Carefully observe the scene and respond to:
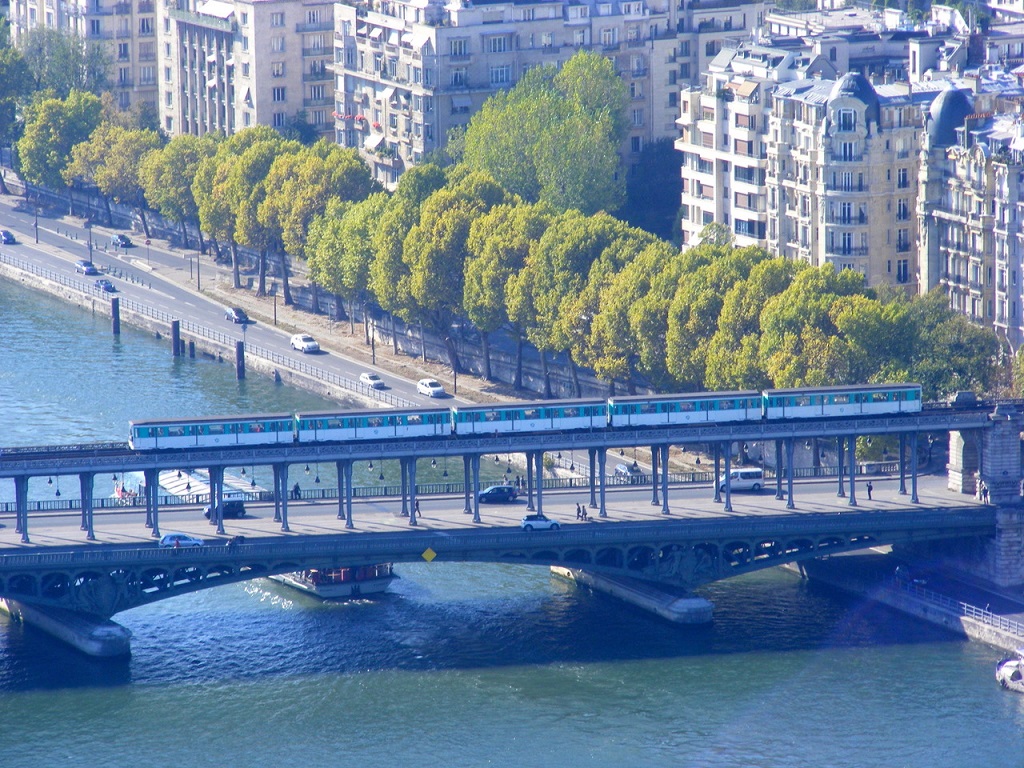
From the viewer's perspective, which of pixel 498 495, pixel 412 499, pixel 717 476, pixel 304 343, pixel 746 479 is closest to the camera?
pixel 412 499

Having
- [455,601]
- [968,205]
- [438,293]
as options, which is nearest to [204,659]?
[455,601]

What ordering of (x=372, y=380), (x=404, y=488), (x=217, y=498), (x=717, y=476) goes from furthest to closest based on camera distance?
(x=372, y=380) < (x=717, y=476) < (x=404, y=488) < (x=217, y=498)

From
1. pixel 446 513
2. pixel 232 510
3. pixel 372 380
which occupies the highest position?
pixel 232 510

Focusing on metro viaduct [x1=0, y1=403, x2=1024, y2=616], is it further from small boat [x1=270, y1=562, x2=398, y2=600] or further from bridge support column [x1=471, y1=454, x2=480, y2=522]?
small boat [x1=270, y1=562, x2=398, y2=600]

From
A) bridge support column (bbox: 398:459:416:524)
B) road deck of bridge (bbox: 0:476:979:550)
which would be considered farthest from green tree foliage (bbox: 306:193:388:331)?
bridge support column (bbox: 398:459:416:524)

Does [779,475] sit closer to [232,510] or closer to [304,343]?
[232,510]

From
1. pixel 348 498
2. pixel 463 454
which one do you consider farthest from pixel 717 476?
pixel 348 498

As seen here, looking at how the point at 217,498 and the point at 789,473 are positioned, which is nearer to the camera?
the point at 217,498
